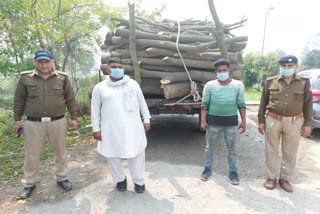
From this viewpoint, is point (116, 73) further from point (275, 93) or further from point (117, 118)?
point (275, 93)

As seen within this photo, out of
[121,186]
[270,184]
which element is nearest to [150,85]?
[121,186]

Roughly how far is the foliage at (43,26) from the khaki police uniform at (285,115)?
13.4ft

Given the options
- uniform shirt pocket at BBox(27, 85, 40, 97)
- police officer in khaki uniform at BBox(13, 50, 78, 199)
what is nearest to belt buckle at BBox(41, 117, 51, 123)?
police officer in khaki uniform at BBox(13, 50, 78, 199)

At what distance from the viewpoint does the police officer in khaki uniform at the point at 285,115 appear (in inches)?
138

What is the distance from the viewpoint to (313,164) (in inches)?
185

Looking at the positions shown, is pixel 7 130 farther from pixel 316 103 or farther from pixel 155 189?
pixel 316 103

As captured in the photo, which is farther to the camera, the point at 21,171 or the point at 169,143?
the point at 169,143

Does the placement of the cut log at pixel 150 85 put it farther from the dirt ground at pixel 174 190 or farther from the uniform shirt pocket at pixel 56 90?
the uniform shirt pocket at pixel 56 90

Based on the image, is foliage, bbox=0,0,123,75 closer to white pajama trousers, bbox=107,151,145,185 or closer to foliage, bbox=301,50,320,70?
white pajama trousers, bbox=107,151,145,185

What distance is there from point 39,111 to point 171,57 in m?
2.48

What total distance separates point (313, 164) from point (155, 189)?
2742 millimetres

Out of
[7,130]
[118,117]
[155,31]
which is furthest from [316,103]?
[7,130]

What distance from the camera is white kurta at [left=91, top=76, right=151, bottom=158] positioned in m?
3.33

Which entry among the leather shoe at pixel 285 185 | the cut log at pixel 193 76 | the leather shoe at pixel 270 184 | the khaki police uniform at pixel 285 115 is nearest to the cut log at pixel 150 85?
the cut log at pixel 193 76
